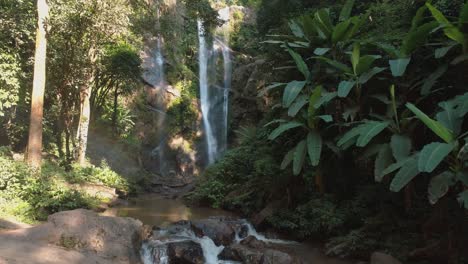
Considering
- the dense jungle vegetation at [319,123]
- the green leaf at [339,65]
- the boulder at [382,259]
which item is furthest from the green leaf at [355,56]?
the boulder at [382,259]

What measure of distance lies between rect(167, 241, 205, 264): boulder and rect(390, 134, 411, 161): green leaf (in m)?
4.30

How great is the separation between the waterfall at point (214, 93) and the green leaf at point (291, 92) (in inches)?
560

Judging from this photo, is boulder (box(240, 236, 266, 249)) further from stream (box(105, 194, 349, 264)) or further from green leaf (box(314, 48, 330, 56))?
green leaf (box(314, 48, 330, 56))

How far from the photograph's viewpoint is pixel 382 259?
23.5ft

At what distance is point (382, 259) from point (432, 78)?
3639 millimetres

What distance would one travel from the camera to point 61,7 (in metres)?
13.2

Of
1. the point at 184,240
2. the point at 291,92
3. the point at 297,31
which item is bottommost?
the point at 184,240

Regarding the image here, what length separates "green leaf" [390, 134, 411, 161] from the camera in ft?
22.6

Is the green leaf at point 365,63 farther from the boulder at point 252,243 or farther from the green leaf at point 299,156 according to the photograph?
the boulder at point 252,243

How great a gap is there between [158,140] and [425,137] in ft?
57.1

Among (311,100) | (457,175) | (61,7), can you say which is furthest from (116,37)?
(457,175)

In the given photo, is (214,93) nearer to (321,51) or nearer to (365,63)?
(321,51)

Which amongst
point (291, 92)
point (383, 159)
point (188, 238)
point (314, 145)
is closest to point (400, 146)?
point (383, 159)

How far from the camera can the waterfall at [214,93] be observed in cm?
2403
